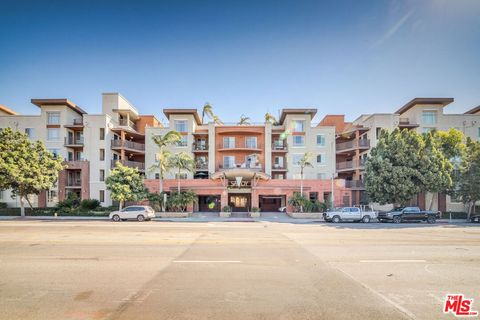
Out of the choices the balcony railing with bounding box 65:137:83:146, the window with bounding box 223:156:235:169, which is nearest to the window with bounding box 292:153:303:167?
the window with bounding box 223:156:235:169

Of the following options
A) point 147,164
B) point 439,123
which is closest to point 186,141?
point 147,164

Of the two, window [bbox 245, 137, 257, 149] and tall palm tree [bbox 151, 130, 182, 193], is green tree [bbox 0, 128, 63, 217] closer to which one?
tall palm tree [bbox 151, 130, 182, 193]

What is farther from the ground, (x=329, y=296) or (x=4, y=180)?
(x=4, y=180)

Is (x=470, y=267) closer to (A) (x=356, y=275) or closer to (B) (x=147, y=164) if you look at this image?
(A) (x=356, y=275)

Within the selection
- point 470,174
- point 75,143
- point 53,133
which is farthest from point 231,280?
point 53,133

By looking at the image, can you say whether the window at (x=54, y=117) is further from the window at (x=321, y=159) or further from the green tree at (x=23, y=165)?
the window at (x=321, y=159)

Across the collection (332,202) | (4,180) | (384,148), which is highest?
(384,148)

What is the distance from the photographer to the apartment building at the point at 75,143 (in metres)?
37.0

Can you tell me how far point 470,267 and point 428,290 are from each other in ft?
13.4

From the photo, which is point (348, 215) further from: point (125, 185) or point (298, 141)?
point (125, 185)

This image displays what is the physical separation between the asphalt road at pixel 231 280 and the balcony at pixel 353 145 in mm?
27906

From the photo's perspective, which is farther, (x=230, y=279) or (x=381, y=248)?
(x=381, y=248)

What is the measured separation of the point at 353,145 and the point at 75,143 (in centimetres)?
4496

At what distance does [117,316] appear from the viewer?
514cm
